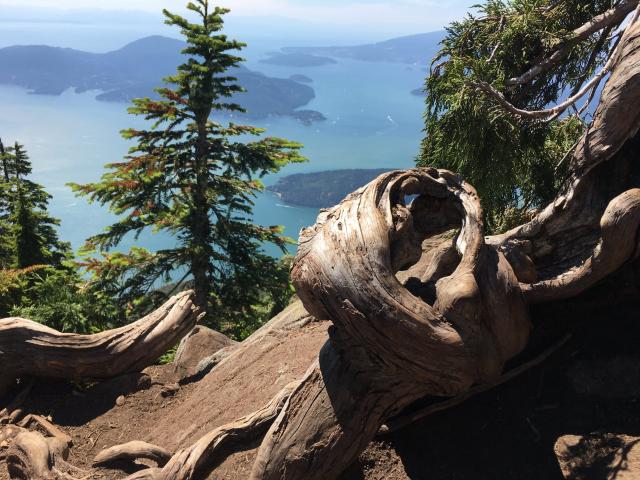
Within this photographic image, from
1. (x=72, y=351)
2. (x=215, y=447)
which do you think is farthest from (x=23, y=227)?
(x=215, y=447)

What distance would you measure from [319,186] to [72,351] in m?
109

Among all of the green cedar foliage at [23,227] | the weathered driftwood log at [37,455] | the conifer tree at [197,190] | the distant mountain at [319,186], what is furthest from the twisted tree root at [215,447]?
the distant mountain at [319,186]

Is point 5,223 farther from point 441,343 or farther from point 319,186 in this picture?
point 319,186

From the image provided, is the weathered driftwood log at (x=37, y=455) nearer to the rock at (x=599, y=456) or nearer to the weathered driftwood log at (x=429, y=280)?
the weathered driftwood log at (x=429, y=280)

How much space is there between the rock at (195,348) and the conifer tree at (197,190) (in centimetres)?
781

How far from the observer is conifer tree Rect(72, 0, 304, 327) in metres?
15.5

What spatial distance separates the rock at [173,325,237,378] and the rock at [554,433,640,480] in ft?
15.3

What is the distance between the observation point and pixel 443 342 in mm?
3865

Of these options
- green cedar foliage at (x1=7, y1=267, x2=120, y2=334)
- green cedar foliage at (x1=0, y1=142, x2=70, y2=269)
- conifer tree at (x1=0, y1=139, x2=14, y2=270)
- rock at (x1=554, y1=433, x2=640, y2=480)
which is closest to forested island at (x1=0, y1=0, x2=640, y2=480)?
rock at (x1=554, y1=433, x2=640, y2=480)

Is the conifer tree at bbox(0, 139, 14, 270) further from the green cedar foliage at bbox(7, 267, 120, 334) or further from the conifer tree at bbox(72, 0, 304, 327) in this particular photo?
the conifer tree at bbox(72, 0, 304, 327)

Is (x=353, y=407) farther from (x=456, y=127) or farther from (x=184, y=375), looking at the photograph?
(x=456, y=127)

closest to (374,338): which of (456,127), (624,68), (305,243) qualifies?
(305,243)

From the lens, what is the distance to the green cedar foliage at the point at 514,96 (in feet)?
23.3

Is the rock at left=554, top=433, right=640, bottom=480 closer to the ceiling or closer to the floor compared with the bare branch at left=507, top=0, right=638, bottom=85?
closer to the floor
